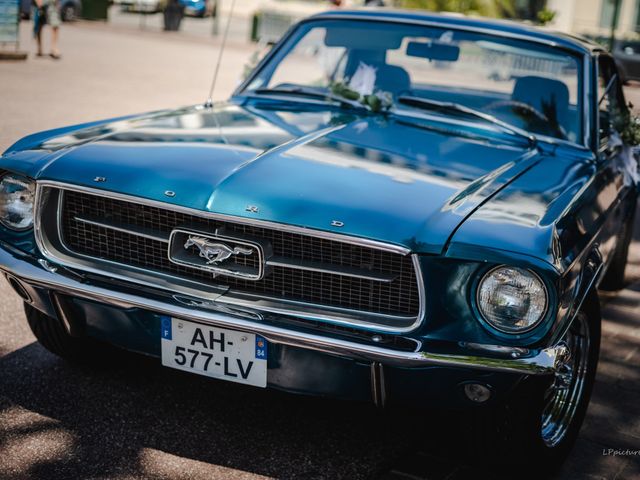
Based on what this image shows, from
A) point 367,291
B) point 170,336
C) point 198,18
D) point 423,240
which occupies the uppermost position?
point 423,240

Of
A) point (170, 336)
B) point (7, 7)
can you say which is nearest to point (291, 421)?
point (170, 336)

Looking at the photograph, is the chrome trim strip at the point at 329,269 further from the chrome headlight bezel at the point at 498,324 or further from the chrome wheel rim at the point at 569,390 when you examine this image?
the chrome wheel rim at the point at 569,390

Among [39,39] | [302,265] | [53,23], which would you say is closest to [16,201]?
[302,265]

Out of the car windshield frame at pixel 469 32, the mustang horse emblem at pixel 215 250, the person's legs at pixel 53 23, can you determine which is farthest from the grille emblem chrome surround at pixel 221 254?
the person's legs at pixel 53 23

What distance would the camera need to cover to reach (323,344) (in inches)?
114

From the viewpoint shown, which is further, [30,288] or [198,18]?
[198,18]

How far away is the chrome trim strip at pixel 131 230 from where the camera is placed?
3168 millimetres

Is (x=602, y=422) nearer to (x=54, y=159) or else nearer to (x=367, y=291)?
(x=367, y=291)

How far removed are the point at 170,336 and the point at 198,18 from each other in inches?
1294

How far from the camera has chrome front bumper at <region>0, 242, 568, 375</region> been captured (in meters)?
2.82

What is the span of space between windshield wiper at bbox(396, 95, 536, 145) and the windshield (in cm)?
1

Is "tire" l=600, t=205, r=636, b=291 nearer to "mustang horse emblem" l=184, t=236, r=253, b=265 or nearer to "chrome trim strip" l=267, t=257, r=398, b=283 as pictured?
"chrome trim strip" l=267, t=257, r=398, b=283

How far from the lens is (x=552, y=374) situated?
9.61ft

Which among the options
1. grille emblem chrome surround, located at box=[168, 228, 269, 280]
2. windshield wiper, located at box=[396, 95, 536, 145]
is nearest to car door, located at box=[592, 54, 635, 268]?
windshield wiper, located at box=[396, 95, 536, 145]
